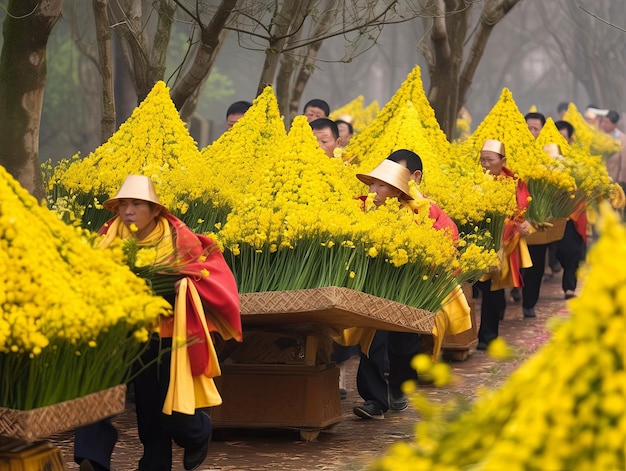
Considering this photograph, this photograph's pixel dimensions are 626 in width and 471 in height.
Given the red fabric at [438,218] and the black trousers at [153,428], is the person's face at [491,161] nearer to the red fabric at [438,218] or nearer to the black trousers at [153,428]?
the red fabric at [438,218]

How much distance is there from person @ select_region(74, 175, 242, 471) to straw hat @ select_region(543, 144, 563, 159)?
328 inches

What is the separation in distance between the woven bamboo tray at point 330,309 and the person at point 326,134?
407 cm

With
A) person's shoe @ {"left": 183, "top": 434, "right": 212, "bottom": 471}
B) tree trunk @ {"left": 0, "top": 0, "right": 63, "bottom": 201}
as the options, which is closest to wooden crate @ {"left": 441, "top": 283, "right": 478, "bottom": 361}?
tree trunk @ {"left": 0, "top": 0, "right": 63, "bottom": 201}

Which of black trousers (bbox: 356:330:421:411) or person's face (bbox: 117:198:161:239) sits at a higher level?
person's face (bbox: 117:198:161:239)

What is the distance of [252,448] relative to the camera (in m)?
8.88

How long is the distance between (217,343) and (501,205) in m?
3.85

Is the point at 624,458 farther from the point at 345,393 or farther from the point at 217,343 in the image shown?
the point at 345,393

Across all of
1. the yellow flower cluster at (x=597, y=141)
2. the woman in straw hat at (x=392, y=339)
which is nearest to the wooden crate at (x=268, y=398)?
the woman in straw hat at (x=392, y=339)

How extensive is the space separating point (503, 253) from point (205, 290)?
21.3 ft

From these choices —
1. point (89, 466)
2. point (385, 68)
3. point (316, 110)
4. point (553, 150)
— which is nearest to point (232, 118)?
point (316, 110)

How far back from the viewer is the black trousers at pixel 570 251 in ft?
56.8

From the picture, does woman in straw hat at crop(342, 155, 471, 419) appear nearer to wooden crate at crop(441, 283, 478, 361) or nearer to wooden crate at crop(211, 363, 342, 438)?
wooden crate at crop(211, 363, 342, 438)

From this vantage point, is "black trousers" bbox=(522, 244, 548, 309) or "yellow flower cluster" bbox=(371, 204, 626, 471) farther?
"black trousers" bbox=(522, 244, 548, 309)

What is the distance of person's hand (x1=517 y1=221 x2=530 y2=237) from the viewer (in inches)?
527
